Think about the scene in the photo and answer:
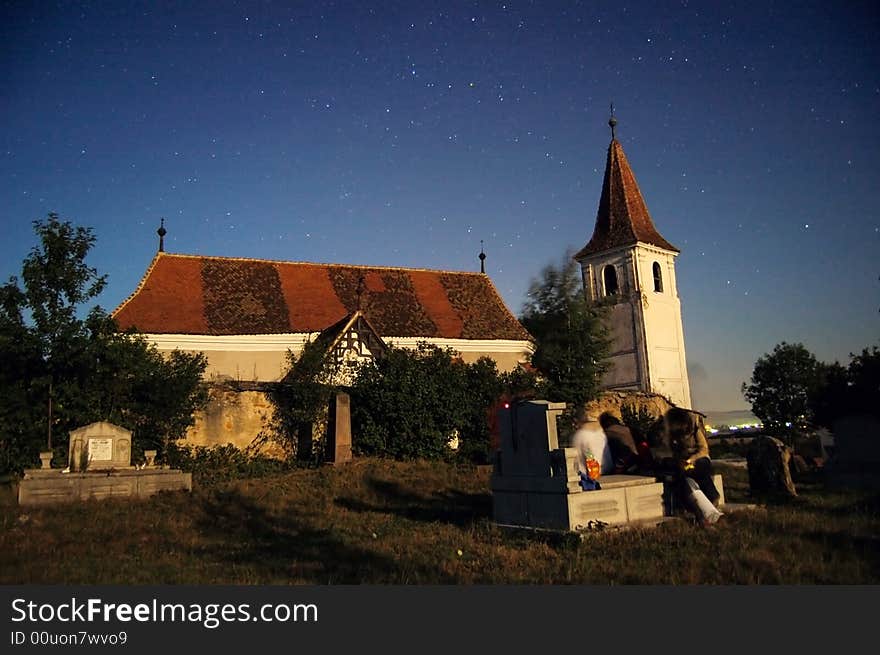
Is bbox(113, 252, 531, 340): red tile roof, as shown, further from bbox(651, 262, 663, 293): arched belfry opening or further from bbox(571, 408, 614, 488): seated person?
bbox(571, 408, 614, 488): seated person

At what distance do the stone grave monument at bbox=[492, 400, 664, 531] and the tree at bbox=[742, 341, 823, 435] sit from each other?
138 feet

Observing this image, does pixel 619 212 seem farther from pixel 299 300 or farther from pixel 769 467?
pixel 769 467

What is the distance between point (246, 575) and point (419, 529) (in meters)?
3.61

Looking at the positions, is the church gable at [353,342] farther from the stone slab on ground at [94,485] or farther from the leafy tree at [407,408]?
the stone slab on ground at [94,485]

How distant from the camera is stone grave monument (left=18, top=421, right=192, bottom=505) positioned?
13953mm

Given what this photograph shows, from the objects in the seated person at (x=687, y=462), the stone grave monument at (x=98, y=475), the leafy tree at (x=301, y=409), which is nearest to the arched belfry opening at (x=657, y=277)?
the leafy tree at (x=301, y=409)

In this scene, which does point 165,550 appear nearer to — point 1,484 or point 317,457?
point 1,484

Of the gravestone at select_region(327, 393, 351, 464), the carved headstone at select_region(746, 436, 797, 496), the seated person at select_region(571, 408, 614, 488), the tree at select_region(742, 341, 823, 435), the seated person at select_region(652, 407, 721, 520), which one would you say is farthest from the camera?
the tree at select_region(742, 341, 823, 435)

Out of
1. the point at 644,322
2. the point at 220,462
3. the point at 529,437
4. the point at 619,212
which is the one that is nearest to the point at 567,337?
the point at 644,322

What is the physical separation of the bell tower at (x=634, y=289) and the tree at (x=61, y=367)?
1454 inches

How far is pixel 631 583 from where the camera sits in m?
6.75

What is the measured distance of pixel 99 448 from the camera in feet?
51.2

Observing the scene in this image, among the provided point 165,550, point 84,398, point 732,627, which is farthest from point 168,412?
point 732,627

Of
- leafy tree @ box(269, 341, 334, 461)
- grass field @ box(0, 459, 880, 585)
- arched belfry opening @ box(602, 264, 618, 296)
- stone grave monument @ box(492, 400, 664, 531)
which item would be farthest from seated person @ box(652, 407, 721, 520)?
arched belfry opening @ box(602, 264, 618, 296)
